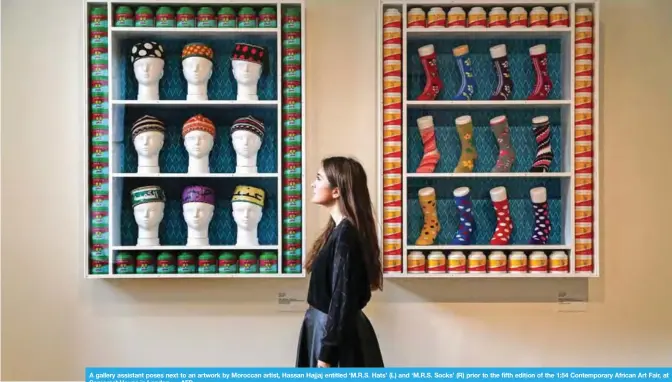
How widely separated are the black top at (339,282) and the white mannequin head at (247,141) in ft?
1.77

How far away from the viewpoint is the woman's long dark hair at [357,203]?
2.07 m

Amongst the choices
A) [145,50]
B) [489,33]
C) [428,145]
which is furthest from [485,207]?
[145,50]

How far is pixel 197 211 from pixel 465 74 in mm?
987

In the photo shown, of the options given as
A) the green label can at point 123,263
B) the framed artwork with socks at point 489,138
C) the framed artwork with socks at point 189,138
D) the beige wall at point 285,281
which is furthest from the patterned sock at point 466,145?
the green label can at point 123,263

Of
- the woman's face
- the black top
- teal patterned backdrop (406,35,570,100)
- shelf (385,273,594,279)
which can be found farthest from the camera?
teal patterned backdrop (406,35,570,100)

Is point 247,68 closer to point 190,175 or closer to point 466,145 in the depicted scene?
point 190,175

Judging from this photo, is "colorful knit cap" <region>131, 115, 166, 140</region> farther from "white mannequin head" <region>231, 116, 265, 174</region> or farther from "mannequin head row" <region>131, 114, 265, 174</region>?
"white mannequin head" <region>231, 116, 265, 174</region>

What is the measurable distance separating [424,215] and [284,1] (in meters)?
0.83

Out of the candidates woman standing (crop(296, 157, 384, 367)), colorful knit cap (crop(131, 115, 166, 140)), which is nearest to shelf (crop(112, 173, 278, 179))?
colorful knit cap (crop(131, 115, 166, 140))

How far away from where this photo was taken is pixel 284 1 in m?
2.46

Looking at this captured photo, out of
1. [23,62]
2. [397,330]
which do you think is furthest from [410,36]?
[23,62]

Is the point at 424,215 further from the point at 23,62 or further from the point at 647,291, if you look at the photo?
the point at 23,62

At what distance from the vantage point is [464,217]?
99.1 inches
